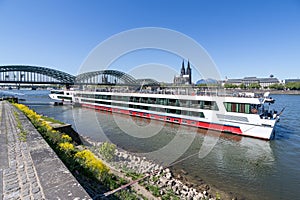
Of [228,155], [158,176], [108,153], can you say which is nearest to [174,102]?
[228,155]

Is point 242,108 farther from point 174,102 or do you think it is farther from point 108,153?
point 108,153

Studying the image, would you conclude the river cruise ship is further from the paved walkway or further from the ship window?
the paved walkway

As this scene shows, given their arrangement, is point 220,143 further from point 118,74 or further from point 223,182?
point 118,74

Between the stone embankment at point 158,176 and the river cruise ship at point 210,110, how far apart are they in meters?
12.1

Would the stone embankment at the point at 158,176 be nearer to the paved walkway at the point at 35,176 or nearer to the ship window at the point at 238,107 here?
the paved walkway at the point at 35,176

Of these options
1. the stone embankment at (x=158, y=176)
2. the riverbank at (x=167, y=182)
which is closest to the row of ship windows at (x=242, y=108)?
the riverbank at (x=167, y=182)

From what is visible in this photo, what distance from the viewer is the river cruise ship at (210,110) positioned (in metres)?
18.3

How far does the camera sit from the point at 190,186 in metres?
9.70

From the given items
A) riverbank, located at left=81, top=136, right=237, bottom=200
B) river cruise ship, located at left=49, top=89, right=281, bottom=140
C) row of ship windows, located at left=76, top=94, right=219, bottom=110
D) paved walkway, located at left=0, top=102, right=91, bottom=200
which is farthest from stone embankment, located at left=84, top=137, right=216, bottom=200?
row of ship windows, located at left=76, top=94, right=219, bottom=110

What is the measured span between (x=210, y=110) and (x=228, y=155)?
7.80 meters

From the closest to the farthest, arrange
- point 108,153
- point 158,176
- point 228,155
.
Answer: point 158,176 < point 108,153 < point 228,155

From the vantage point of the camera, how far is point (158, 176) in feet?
33.5

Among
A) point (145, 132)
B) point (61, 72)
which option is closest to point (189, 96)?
point (145, 132)

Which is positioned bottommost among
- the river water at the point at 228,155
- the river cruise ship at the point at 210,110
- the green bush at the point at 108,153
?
the river water at the point at 228,155
